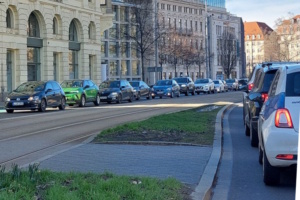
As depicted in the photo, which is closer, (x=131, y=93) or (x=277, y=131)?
(x=277, y=131)

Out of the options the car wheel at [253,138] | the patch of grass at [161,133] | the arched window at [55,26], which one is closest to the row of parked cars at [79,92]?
the arched window at [55,26]

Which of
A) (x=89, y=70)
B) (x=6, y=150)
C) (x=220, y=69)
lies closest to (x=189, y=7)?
(x=220, y=69)

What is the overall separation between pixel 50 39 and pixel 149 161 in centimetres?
4078

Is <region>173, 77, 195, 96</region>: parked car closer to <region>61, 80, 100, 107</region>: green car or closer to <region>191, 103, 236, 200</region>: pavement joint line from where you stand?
<region>61, 80, 100, 107</region>: green car

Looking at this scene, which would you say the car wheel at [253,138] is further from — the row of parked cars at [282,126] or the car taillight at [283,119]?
the car taillight at [283,119]

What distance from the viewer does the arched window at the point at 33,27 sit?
49.2 metres

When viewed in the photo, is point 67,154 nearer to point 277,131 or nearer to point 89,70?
point 277,131

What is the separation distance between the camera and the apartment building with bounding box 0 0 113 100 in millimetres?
46250

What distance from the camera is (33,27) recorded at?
4962 centimetres

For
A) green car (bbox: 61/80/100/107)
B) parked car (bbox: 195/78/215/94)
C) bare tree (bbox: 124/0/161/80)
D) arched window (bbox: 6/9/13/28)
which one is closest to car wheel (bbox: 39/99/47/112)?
green car (bbox: 61/80/100/107)

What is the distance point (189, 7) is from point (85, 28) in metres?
62.6

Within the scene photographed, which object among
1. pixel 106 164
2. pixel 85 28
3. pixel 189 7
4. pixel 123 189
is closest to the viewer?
pixel 123 189

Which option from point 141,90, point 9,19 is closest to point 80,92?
point 9,19

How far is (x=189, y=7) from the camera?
117m
